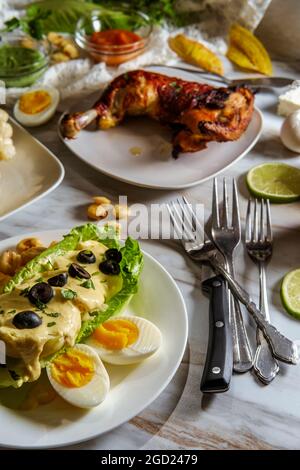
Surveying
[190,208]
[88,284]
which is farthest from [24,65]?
[88,284]

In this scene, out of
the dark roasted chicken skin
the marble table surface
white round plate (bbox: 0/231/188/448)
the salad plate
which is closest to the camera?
white round plate (bbox: 0/231/188/448)

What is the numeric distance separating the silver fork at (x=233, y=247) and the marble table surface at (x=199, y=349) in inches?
1.6

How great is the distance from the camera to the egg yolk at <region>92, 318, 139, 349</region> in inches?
60.4

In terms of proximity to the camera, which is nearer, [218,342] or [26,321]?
[26,321]

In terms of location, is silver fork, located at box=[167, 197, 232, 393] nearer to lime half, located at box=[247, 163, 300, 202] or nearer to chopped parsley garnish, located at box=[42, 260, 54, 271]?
lime half, located at box=[247, 163, 300, 202]

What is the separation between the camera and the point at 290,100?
2447 mm

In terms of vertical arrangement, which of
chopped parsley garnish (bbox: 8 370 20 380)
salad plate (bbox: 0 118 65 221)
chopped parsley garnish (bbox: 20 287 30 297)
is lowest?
salad plate (bbox: 0 118 65 221)

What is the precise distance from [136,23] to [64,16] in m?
0.33

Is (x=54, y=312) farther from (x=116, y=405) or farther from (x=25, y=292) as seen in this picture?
(x=116, y=405)

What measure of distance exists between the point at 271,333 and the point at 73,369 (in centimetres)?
51

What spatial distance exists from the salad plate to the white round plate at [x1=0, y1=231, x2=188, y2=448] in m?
0.65

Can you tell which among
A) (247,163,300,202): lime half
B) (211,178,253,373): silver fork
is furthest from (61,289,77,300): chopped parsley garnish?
(247,163,300,202): lime half

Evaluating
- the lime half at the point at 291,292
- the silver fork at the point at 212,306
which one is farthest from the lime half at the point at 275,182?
the lime half at the point at 291,292
